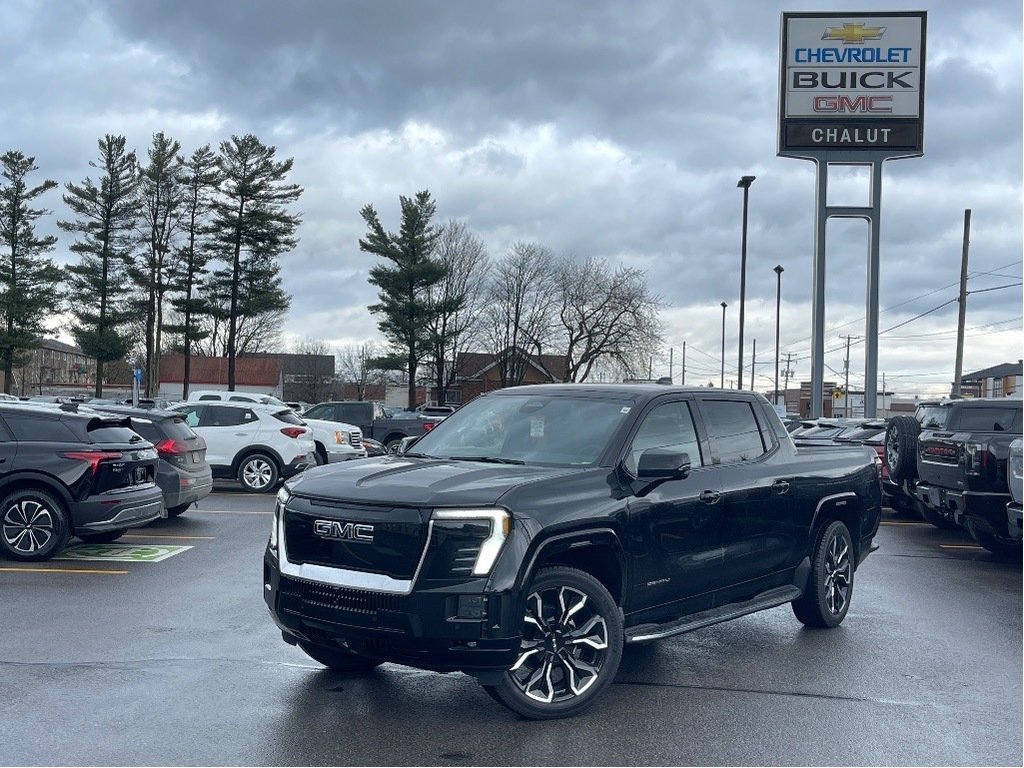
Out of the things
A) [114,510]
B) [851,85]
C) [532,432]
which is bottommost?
[114,510]

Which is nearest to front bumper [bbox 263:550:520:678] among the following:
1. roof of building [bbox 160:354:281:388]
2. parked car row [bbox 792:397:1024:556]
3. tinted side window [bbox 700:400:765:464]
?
tinted side window [bbox 700:400:765:464]

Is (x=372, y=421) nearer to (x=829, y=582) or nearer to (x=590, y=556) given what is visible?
(x=829, y=582)

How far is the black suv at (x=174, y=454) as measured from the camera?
1359 cm

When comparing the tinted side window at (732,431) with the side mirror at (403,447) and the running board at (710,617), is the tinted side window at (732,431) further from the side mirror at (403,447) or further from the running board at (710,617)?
the side mirror at (403,447)

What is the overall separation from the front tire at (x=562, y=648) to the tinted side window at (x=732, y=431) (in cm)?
173

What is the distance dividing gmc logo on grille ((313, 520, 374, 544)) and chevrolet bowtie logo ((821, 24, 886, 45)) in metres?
28.1

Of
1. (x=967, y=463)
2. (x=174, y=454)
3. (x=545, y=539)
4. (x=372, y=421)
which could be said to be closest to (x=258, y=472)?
(x=174, y=454)

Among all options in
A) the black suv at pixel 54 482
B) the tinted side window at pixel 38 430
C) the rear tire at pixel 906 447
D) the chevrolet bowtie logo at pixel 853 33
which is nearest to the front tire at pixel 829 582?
the rear tire at pixel 906 447

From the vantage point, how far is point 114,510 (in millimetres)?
10875

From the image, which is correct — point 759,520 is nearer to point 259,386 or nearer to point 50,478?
point 50,478

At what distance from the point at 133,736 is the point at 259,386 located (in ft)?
277

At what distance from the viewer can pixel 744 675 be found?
22.2 ft

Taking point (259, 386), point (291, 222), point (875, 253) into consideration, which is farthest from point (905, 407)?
point (875, 253)

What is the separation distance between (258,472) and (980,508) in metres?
12.2
